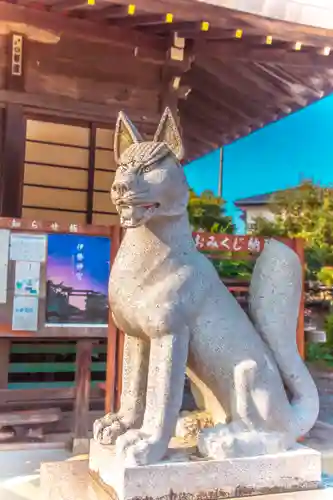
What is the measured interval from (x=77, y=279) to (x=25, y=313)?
0.54 meters

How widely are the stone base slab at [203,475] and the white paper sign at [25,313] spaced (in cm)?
228

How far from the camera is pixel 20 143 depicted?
247 inches

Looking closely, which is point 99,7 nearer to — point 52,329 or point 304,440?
point 52,329

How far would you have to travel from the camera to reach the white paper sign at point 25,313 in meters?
4.64

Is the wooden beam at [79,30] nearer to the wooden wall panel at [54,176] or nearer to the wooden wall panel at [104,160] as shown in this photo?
the wooden wall panel at [104,160]

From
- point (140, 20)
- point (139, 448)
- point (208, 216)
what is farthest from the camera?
point (208, 216)

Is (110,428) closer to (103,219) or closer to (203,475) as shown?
(203,475)

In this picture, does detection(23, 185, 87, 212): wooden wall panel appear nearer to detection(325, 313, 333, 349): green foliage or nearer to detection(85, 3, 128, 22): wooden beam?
detection(85, 3, 128, 22): wooden beam

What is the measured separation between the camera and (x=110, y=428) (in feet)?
8.10

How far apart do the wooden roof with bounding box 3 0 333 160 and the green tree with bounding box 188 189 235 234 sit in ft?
7.02

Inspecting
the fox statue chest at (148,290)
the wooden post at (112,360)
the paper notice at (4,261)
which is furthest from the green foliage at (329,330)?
the fox statue chest at (148,290)

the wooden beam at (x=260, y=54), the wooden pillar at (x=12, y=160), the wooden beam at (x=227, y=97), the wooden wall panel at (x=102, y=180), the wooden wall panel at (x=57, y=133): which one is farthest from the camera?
the wooden beam at (x=227, y=97)

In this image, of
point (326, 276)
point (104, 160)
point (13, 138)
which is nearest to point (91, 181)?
point (104, 160)

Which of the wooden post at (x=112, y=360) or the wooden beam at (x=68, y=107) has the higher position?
the wooden beam at (x=68, y=107)
